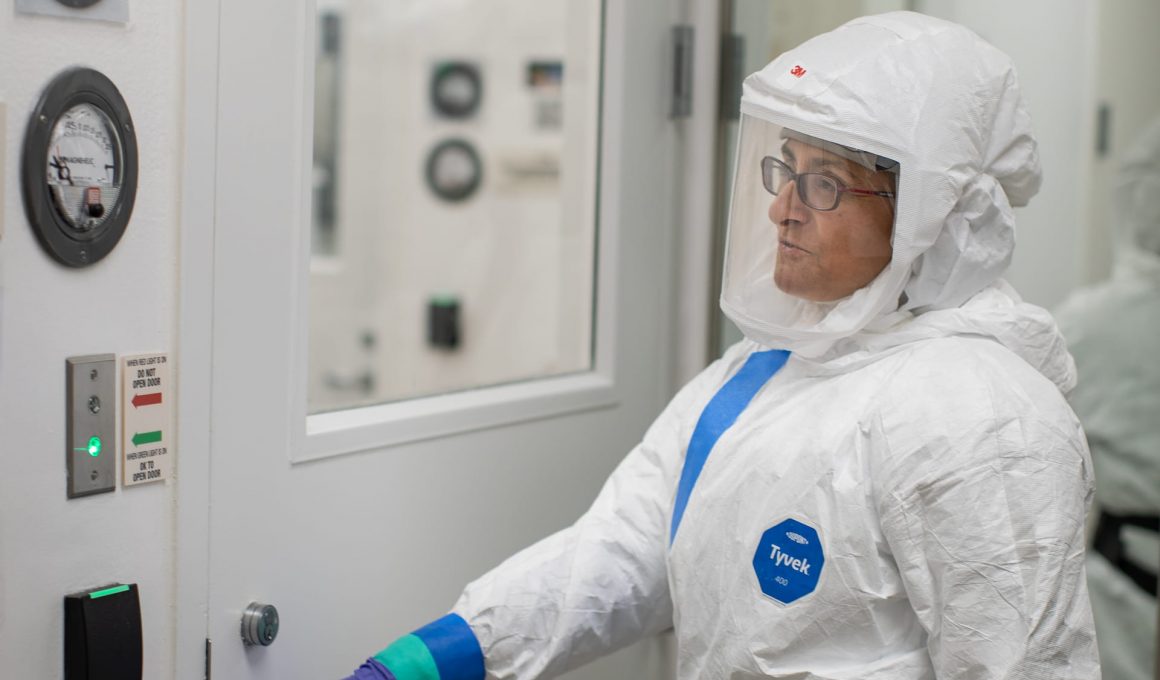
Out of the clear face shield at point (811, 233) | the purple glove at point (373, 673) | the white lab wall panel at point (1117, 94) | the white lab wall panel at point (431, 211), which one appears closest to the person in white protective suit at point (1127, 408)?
the white lab wall panel at point (1117, 94)

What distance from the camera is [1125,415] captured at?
169cm

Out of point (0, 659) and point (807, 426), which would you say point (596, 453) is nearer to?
point (807, 426)

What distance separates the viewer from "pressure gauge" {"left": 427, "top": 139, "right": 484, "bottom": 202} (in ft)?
13.5

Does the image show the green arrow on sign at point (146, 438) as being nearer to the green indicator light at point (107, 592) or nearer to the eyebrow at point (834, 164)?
the green indicator light at point (107, 592)

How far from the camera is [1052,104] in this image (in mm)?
1646

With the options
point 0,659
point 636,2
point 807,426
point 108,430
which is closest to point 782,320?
point 807,426

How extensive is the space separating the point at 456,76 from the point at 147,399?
313 cm

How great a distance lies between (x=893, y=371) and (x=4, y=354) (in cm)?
85

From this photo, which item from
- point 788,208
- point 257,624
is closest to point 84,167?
point 257,624

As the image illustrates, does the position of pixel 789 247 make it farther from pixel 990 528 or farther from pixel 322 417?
Answer: pixel 322 417

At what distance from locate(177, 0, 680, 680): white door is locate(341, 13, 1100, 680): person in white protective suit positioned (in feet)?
0.51

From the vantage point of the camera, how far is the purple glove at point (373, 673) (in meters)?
1.21

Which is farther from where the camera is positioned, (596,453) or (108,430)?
(596,453)

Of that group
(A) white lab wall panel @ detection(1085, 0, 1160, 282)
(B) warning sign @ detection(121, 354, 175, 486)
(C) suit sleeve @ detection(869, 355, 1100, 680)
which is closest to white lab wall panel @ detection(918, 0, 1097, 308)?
(A) white lab wall panel @ detection(1085, 0, 1160, 282)
